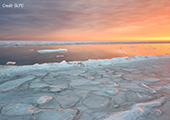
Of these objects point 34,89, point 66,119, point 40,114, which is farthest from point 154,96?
point 34,89

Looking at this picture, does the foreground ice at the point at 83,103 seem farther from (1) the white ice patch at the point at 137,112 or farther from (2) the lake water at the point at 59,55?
(2) the lake water at the point at 59,55

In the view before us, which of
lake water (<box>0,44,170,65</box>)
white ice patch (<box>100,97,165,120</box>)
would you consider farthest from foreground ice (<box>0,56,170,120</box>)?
lake water (<box>0,44,170,65</box>)

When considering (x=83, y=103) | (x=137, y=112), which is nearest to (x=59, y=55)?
(x=83, y=103)

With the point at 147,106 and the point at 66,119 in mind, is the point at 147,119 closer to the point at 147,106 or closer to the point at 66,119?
the point at 147,106

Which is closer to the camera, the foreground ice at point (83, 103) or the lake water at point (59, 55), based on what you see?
the foreground ice at point (83, 103)

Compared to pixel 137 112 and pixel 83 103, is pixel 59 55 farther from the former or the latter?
pixel 137 112

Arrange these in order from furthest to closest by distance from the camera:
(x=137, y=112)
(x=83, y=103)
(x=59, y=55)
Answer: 1. (x=59, y=55)
2. (x=83, y=103)
3. (x=137, y=112)

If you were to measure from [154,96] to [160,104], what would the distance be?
264mm

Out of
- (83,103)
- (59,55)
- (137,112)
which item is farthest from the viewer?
(59,55)

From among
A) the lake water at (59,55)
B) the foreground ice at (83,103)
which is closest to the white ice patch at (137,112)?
the foreground ice at (83,103)

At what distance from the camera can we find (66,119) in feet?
4.25

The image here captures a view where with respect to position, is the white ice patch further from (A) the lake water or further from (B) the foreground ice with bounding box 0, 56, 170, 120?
(A) the lake water

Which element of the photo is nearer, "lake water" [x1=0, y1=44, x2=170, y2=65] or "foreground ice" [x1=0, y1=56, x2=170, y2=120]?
"foreground ice" [x1=0, y1=56, x2=170, y2=120]

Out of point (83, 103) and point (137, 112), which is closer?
point (137, 112)
